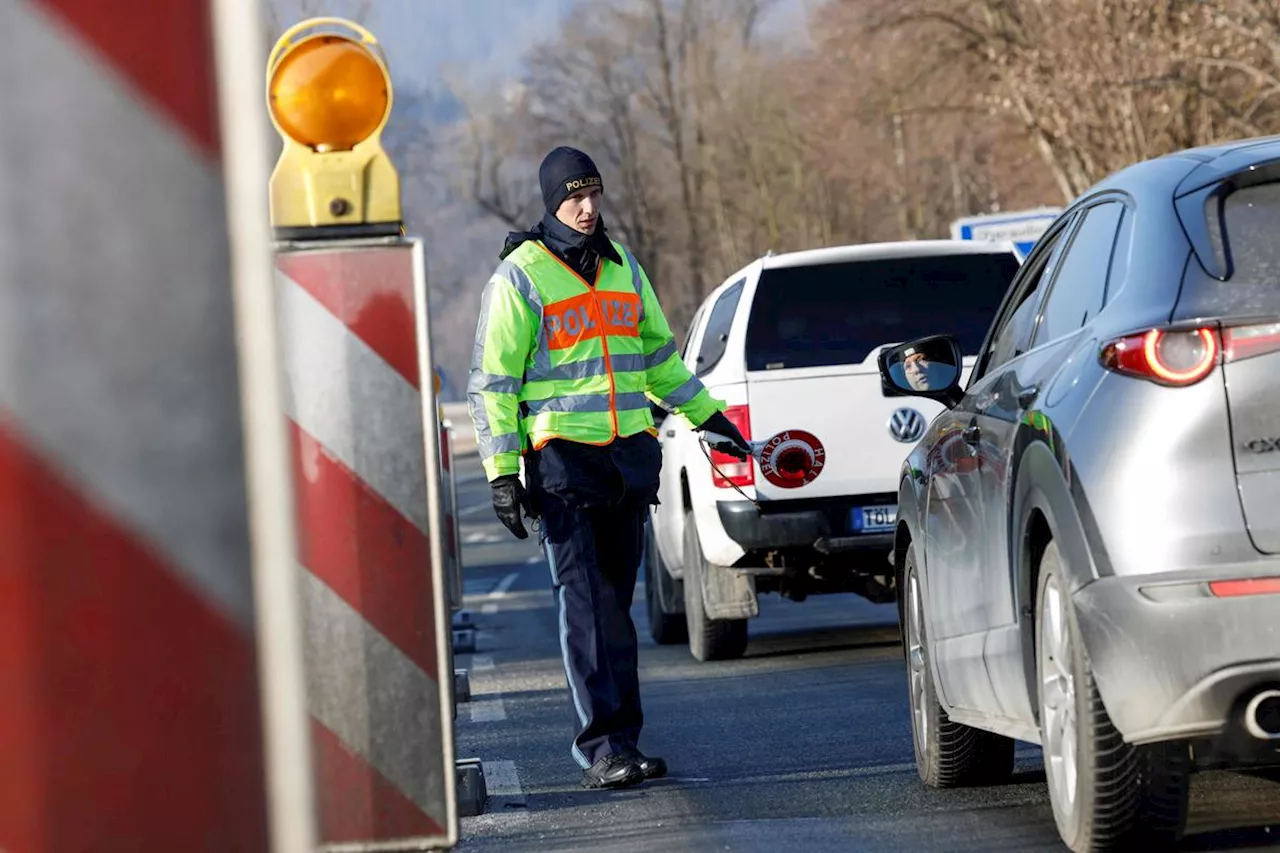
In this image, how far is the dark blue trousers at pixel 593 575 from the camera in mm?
7793

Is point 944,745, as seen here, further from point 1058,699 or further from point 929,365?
point 1058,699

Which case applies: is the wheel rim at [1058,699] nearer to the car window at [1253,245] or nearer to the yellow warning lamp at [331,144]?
the car window at [1253,245]

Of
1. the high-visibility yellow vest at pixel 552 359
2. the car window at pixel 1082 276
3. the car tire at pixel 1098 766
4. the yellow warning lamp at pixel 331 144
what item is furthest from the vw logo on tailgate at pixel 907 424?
the yellow warning lamp at pixel 331 144

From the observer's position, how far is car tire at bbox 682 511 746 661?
39.1ft

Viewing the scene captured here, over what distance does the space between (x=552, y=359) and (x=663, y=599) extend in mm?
Answer: 5847

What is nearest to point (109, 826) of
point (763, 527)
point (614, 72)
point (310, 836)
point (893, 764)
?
point (310, 836)

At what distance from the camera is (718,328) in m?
12.4

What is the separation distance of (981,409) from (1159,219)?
1.04 m

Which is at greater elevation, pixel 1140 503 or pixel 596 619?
pixel 1140 503

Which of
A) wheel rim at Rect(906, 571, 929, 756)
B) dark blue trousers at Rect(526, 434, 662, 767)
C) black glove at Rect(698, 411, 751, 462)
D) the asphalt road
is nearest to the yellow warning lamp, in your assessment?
the asphalt road

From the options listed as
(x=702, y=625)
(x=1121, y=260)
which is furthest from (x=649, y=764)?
(x=702, y=625)

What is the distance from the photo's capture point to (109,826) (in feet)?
6.14

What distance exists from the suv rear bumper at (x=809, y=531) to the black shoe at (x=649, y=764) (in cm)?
345

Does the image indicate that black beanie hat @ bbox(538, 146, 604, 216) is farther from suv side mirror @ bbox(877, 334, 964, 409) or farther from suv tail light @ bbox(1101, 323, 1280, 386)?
suv tail light @ bbox(1101, 323, 1280, 386)
